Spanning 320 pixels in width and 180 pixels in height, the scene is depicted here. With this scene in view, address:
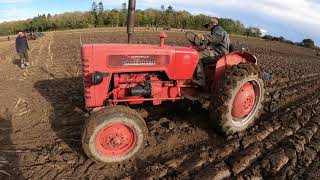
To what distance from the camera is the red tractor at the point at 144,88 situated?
4.91 metres

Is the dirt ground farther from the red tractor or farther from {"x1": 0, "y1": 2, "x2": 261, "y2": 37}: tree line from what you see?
{"x1": 0, "y1": 2, "x2": 261, "y2": 37}: tree line

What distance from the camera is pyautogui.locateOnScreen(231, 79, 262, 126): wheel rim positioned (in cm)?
597

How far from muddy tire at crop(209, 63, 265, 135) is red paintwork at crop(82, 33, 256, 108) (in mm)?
345

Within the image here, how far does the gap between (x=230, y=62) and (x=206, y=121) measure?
1.14 m

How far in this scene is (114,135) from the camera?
496cm

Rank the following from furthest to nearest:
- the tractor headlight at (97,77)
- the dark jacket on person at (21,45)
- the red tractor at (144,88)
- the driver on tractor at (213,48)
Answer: the dark jacket on person at (21,45), the driver on tractor at (213,48), the tractor headlight at (97,77), the red tractor at (144,88)

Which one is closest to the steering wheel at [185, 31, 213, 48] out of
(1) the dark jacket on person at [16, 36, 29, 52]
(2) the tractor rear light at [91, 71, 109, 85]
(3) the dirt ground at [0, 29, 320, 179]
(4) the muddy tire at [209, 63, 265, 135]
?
(4) the muddy tire at [209, 63, 265, 135]

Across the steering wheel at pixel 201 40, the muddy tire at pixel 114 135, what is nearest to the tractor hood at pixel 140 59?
the steering wheel at pixel 201 40

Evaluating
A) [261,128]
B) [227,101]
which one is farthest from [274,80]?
[227,101]

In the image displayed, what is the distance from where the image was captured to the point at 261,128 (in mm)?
6238

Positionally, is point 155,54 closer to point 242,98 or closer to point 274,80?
point 242,98

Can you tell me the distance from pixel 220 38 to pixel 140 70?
1.60 m

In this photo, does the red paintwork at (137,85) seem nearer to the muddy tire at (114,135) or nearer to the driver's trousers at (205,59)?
the driver's trousers at (205,59)

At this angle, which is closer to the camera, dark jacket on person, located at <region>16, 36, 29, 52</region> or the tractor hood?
the tractor hood
